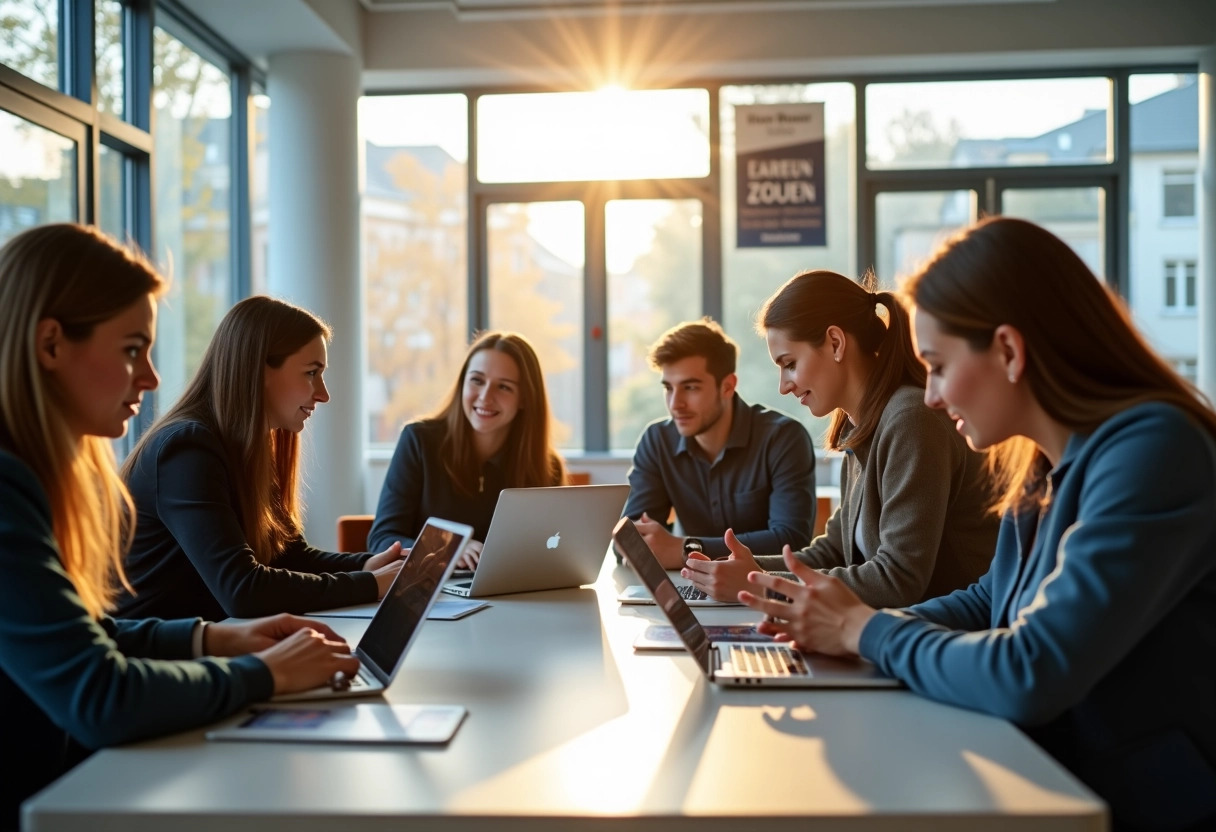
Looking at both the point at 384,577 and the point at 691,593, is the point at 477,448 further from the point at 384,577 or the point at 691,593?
the point at 691,593

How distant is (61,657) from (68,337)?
42 centimetres

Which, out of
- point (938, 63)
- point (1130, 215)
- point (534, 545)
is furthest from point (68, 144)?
point (1130, 215)

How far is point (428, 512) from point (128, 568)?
3.64 ft

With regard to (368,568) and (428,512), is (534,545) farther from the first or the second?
(428,512)

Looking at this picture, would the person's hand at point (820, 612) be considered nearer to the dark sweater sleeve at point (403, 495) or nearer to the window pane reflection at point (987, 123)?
the dark sweater sleeve at point (403, 495)

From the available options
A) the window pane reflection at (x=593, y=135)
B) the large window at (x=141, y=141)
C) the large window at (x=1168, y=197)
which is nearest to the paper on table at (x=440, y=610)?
the large window at (x=141, y=141)

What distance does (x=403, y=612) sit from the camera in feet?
5.01

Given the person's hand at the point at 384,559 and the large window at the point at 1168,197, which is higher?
the large window at the point at 1168,197

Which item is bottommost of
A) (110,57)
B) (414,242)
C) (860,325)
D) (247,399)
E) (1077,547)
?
(1077,547)

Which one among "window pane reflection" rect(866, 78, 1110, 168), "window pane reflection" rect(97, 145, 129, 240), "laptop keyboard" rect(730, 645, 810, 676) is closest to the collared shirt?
"laptop keyboard" rect(730, 645, 810, 676)

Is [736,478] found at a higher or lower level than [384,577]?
higher

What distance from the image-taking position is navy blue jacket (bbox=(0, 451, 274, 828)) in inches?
48.1

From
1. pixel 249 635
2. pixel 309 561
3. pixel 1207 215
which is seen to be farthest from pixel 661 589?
pixel 1207 215

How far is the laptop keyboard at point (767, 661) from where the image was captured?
1560mm
